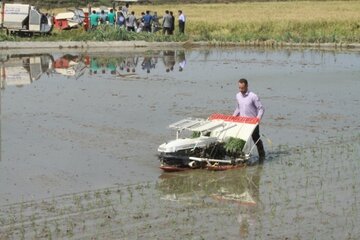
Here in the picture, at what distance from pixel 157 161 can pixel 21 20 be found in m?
25.7

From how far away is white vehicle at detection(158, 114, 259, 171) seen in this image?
1264cm

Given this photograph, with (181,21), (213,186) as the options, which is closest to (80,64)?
(181,21)

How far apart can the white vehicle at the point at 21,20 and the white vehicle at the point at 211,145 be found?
84.6ft

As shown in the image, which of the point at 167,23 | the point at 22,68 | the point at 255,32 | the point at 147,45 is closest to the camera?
the point at 22,68

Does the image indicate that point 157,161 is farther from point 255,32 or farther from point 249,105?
point 255,32

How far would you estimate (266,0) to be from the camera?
270 ft

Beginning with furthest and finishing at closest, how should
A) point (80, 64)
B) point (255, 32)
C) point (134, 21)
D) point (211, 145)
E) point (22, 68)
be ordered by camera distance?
point (255, 32) < point (134, 21) < point (80, 64) < point (22, 68) < point (211, 145)

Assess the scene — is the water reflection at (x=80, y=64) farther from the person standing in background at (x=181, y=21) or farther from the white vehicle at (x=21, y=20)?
A: the white vehicle at (x=21, y=20)

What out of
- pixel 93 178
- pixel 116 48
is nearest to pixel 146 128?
pixel 93 178

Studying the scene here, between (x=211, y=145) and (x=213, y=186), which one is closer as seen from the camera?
(x=213, y=186)

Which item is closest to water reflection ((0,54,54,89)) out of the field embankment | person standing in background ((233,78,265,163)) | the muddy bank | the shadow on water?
the muddy bank

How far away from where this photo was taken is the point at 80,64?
29.5m

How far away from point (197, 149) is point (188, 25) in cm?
3314

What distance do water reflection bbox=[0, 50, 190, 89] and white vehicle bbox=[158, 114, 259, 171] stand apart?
10902mm
